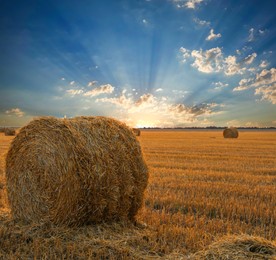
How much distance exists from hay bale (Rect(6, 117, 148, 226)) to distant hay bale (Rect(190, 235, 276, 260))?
6.60ft

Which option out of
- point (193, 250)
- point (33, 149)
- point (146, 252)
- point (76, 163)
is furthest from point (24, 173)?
point (193, 250)

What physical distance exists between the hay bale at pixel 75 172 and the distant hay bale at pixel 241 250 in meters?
2.01

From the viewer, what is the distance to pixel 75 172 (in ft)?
17.7

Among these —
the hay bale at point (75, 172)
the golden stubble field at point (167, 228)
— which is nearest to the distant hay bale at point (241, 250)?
the golden stubble field at point (167, 228)

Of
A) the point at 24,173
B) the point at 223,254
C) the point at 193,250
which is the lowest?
the point at 193,250

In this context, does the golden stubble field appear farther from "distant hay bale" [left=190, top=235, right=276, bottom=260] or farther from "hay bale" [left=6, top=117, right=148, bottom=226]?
"hay bale" [left=6, top=117, right=148, bottom=226]

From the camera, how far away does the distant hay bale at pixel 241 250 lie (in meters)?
3.88

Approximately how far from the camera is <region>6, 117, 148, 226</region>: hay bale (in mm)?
5453

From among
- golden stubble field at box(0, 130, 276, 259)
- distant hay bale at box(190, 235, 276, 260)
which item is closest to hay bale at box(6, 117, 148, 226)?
golden stubble field at box(0, 130, 276, 259)

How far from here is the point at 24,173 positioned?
6039 millimetres

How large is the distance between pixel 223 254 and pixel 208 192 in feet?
15.6

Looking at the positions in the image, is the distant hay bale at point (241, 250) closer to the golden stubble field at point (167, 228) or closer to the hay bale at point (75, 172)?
the golden stubble field at point (167, 228)

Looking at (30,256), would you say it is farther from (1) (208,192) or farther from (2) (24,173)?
(1) (208,192)

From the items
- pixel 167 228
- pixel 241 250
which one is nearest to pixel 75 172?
pixel 167 228
